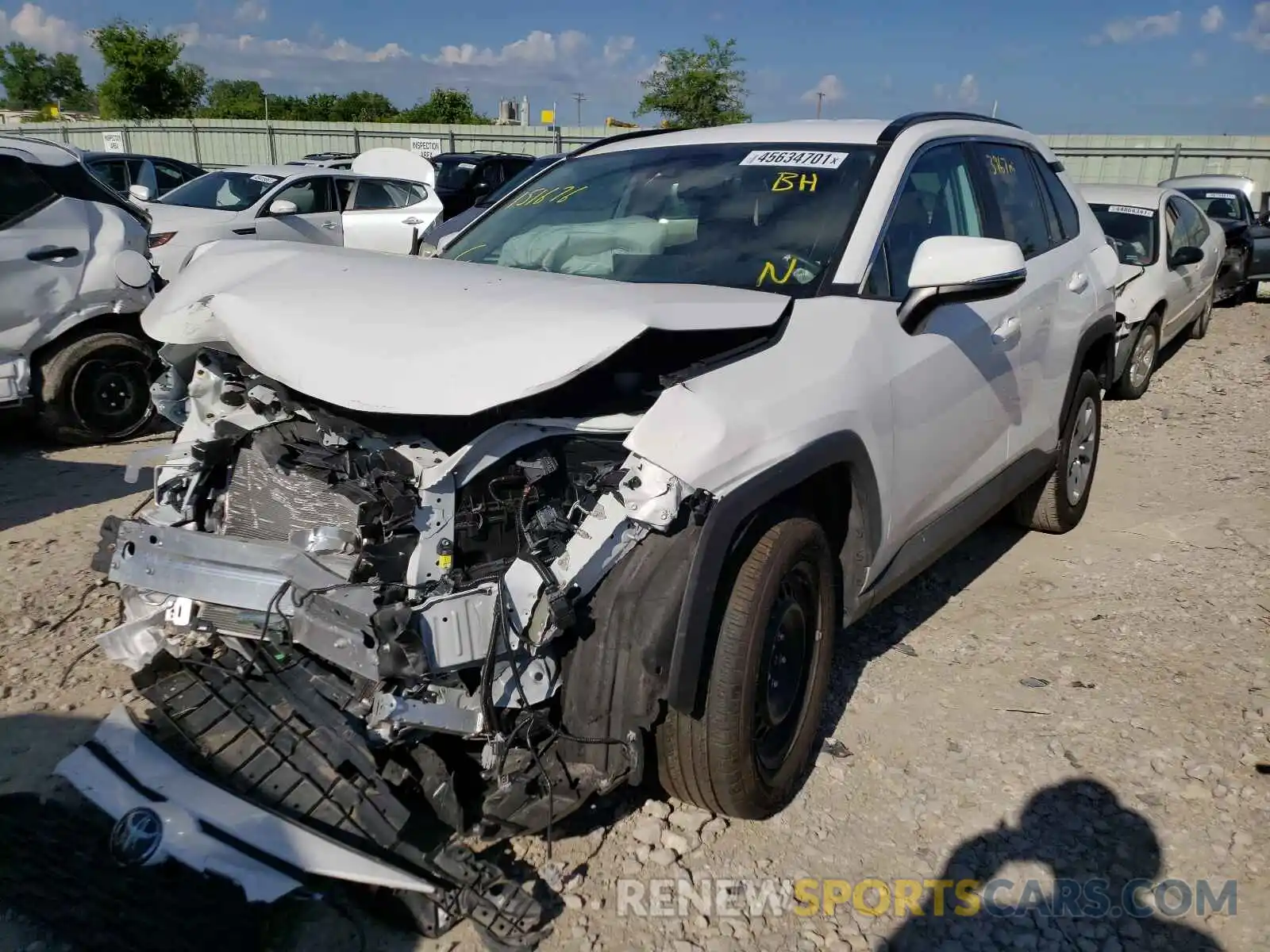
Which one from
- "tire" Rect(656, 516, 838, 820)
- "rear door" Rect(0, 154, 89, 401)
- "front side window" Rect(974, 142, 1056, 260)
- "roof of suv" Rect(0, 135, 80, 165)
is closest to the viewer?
"tire" Rect(656, 516, 838, 820)

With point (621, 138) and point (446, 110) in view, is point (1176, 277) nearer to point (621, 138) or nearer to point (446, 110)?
point (621, 138)

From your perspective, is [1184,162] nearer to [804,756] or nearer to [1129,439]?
[1129,439]

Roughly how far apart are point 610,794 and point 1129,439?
5.73 meters

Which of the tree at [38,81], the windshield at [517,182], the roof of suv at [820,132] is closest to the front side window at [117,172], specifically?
the windshield at [517,182]

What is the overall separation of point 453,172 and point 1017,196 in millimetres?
13418

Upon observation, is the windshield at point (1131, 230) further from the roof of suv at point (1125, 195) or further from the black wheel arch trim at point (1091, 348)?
the black wheel arch trim at point (1091, 348)

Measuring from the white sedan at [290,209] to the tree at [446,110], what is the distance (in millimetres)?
37277

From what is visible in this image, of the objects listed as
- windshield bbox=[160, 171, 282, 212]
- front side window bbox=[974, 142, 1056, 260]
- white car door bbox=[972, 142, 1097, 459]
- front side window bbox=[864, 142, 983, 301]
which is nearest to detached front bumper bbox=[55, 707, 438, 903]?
front side window bbox=[864, 142, 983, 301]

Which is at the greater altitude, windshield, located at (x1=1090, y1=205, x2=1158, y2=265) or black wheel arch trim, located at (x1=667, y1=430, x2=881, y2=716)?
windshield, located at (x1=1090, y1=205, x2=1158, y2=265)

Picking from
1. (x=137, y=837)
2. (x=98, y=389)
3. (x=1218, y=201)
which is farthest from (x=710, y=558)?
(x=1218, y=201)

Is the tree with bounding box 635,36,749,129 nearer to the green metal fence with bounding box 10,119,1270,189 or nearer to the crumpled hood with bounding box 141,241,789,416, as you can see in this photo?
the green metal fence with bounding box 10,119,1270,189

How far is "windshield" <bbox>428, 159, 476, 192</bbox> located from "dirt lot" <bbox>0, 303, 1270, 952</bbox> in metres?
11.6

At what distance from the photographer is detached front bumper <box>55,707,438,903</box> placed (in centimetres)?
232

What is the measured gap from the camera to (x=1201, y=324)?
429 inches
